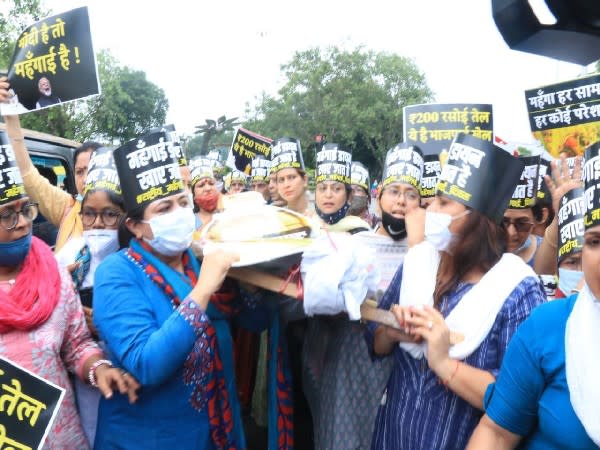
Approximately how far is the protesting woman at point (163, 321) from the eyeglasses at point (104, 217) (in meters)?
0.62

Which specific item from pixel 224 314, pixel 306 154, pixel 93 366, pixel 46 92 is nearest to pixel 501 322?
pixel 224 314

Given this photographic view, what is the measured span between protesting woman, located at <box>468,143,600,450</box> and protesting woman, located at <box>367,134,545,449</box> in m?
0.18

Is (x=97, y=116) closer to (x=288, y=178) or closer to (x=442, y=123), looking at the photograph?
(x=288, y=178)

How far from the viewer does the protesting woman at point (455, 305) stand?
5.84 ft

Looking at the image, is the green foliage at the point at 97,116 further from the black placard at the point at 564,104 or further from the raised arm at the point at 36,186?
the black placard at the point at 564,104

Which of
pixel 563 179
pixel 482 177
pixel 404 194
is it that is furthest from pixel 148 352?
pixel 563 179

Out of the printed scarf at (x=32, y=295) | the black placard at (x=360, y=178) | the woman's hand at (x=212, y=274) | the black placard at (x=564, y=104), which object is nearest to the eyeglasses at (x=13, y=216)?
the printed scarf at (x=32, y=295)

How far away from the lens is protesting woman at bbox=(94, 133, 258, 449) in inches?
71.9

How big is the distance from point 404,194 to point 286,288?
5.80 ft

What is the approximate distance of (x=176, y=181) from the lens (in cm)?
221

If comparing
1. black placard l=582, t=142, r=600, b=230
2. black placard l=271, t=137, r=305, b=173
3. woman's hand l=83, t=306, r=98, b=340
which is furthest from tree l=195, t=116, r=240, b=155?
black placard l=582, t=142, r=600, b=230

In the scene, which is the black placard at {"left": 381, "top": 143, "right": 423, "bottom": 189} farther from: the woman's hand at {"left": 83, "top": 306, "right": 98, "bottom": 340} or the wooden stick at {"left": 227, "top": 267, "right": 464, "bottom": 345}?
the woman's hand at {"left": 83, "top": 306, "right": 98, "bottom": 340}

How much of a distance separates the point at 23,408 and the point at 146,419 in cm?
44

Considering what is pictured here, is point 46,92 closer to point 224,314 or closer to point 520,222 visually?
point 224,314
